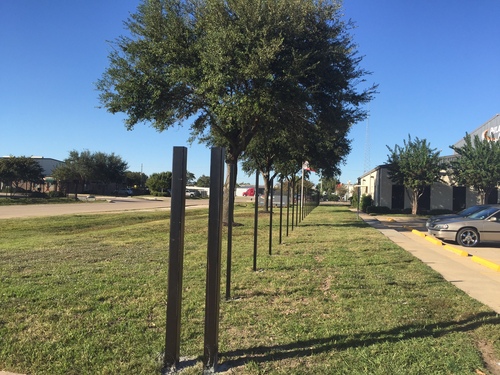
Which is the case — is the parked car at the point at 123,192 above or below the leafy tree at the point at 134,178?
below

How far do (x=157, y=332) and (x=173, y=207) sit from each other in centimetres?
155

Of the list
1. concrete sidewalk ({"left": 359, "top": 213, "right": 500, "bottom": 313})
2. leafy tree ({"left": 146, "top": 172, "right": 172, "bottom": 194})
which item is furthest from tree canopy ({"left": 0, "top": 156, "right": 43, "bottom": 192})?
concrete sidewalk ({"left": 359, "top": 213, "right": 500, "bottom": 313})

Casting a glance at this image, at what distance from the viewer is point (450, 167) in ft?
105

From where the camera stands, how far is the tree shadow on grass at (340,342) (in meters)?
3.70

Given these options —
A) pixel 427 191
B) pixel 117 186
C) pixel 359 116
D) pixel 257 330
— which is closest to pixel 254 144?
pixel 359 116

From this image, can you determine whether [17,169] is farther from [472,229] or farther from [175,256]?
[175,256]

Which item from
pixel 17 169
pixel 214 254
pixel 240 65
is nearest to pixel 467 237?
pixel 240 65

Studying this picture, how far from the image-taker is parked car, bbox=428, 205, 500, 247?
42.6 feet

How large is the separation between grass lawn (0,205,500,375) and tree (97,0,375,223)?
5613mm

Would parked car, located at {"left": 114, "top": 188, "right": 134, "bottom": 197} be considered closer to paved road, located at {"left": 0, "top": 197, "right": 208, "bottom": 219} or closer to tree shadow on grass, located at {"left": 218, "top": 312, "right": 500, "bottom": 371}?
paved road, located at {"left": 0, "top": 197, "right": 208, "bottom": 219}

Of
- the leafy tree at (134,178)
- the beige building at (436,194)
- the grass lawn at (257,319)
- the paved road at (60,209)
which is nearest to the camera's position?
the grass lawn at (257,319)

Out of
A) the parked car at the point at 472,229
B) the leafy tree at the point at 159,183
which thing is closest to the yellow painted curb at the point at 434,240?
the parked car at the point at 472,229

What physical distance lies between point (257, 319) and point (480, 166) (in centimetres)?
2862

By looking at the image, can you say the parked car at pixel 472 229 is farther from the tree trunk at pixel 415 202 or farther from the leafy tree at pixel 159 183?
the leafy tree at pixel 159 183
